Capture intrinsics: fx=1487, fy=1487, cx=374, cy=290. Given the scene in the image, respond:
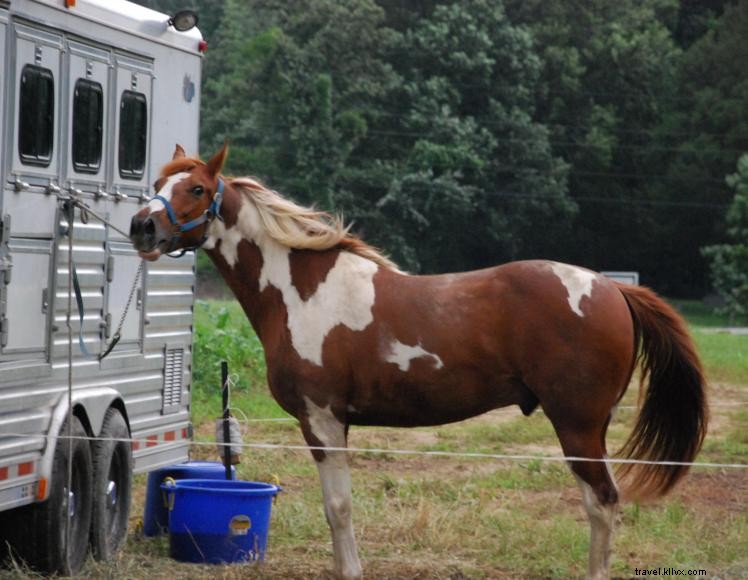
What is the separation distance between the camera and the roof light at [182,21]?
8930 mm

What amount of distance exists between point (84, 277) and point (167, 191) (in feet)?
2.30

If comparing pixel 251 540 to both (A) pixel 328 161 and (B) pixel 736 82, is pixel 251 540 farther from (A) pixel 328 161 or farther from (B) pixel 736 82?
(B) pixel 736 82

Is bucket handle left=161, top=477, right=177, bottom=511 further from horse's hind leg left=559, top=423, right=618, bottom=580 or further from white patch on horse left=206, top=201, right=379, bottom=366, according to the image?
horse's hind leg left=559, top=423, right=618, bottom=580

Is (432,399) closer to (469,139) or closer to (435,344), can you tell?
(435,344)

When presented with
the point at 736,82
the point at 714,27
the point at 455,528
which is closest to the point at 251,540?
the point at 455,528

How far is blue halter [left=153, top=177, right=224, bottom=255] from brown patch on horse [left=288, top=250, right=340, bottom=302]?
0.44 metres

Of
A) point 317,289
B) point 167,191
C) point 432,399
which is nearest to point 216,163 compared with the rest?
point 167,191

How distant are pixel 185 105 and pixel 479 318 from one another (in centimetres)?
295

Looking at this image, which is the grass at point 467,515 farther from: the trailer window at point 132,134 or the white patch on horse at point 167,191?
the trailer window at point 132,134

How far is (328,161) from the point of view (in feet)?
165

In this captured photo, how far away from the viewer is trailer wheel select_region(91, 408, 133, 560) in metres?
7.89

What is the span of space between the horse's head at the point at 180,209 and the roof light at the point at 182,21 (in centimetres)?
166

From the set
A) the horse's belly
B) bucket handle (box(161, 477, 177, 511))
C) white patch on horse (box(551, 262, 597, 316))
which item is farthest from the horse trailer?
white patch on horse (box(551, 262, 597, 316))

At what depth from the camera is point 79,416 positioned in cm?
765
